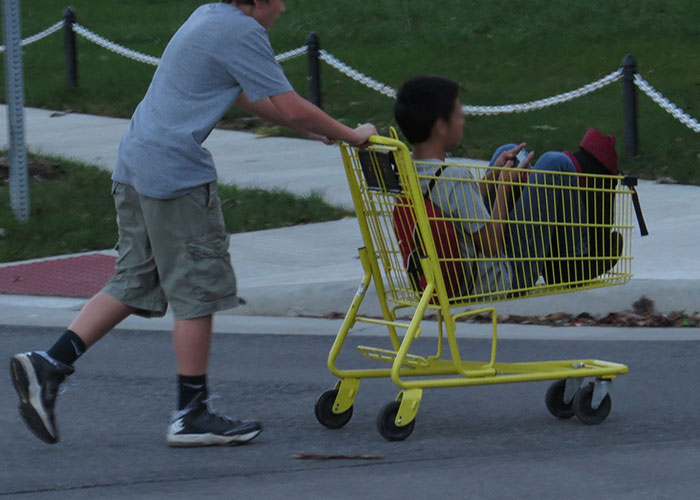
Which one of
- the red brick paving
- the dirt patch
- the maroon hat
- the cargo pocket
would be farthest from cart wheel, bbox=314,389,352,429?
the dirt patch

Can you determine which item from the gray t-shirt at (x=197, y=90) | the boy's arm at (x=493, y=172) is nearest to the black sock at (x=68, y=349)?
the gray t-shirt at (x=197, y=90)

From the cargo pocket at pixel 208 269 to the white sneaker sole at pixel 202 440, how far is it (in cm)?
55

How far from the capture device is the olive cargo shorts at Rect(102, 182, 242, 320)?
501 centimetres

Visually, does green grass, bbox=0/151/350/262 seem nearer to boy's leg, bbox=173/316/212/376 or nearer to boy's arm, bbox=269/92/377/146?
boy's leg, bbox=173/316/212/376

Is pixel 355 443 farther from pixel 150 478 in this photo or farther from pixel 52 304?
pixel 52 304

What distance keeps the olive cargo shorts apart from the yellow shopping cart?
0.59m

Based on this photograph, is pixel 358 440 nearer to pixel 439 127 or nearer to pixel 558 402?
pixel 558 402

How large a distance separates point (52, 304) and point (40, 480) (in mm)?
3532

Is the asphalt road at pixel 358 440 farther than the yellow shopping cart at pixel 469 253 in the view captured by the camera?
No

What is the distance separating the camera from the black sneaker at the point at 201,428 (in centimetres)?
512

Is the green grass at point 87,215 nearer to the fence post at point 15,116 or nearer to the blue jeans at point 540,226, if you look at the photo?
the fence post at point 15,116

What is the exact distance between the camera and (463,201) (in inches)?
201

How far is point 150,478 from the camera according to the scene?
4.72 metres

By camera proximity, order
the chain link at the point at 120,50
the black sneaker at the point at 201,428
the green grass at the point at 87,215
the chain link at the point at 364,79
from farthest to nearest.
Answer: the chain link at the point at 120,50, the chain link at the point at 364,79, the green grass at the point at 87,215, the black sneaker at the point at 201,428
